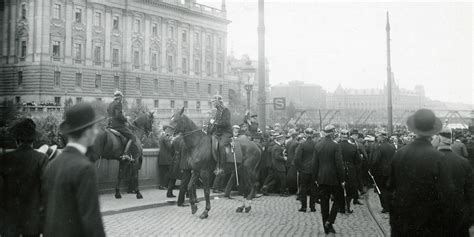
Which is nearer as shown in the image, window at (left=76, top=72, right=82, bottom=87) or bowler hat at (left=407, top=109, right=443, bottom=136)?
bowler hat at (left=407, top=109, right=443, bottom=136)

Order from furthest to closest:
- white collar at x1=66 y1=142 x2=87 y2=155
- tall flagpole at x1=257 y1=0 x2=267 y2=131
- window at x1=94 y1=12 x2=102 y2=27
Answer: window at x1=94 y1=12 x2=102 y2=27 < tall flagpole at x1=257 y1=0 x2=267 y2=131 < white collar at x1=66 y1=142 x2=87 y2=155

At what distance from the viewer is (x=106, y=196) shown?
571 inches

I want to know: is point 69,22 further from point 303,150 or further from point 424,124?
point 424,124

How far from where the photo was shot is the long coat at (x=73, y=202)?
3578 millimetres

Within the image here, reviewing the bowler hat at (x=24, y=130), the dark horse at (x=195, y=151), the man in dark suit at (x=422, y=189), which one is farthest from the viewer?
the dark horse at (x=195, y=151)

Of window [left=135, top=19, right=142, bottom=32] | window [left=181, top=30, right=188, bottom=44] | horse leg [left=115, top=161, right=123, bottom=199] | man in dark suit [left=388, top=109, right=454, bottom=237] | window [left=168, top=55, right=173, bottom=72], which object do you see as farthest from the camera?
window [left=181, top=30, right=188, bottom=44]

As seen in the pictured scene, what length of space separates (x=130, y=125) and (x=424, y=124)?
10.7 metres

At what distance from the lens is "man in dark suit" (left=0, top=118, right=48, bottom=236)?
5.39 metres

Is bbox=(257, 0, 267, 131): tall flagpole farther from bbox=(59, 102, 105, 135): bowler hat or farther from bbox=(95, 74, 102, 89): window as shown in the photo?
bbox=(95, 74, 102, 89): window

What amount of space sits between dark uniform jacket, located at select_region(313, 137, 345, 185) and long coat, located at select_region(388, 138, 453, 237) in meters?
4.17

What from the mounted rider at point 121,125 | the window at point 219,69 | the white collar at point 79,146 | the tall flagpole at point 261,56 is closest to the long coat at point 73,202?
the white collar at point 79,146

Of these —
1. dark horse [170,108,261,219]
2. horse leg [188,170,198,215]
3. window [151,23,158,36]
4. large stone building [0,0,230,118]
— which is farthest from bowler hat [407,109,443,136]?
window [151,23,158,36]

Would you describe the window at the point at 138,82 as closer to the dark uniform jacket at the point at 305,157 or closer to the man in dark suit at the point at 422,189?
the dark uniform jacket at the point at 305,157

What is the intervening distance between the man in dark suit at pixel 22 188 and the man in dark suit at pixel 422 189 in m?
3.79
